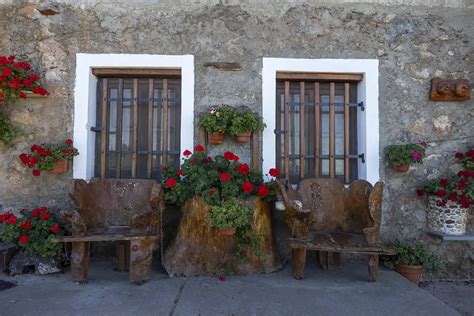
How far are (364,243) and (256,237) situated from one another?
0.94 meters

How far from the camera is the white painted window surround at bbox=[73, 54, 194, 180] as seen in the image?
380 centimetres

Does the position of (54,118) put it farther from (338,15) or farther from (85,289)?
(338,15)

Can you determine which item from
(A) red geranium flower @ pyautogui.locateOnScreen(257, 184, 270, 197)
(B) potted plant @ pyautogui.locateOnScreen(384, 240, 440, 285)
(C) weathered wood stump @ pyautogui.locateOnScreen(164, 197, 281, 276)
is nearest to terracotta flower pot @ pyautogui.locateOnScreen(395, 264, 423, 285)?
(B) potted plant @ pyautogui.locateOnScreen(384, 240, 440, 285)

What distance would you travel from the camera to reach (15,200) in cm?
380

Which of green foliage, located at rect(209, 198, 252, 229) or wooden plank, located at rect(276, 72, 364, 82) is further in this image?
wooden plank, located at rect(276, 72, 364, 82)

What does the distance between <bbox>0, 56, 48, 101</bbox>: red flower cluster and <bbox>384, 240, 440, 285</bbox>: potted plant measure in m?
3.95

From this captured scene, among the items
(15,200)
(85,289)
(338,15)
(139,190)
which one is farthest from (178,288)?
(338,15)

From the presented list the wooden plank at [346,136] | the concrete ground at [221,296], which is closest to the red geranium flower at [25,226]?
the concrete ground at [221,296]

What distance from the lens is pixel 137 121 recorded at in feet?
13.1

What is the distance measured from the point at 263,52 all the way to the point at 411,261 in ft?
8.65

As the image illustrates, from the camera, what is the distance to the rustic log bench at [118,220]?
3039 millimetres

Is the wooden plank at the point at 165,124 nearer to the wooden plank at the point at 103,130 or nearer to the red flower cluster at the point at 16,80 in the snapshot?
the wooden plank at the point at 103,130

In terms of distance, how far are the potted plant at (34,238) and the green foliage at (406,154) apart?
3.32m

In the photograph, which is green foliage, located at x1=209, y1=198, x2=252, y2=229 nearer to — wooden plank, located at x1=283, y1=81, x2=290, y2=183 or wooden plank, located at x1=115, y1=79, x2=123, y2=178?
wooden plank, located at x1=283, y1=81, x2=290, y2=183
